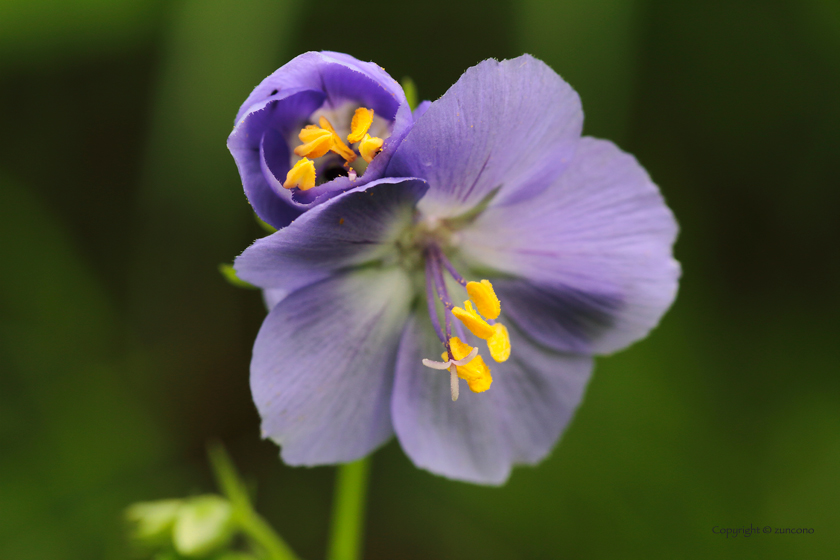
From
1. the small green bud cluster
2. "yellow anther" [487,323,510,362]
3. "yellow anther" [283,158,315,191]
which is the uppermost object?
"yellow anther" [283,158,315,191]

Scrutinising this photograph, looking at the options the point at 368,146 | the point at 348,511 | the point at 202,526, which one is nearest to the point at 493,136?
the point at 368,146

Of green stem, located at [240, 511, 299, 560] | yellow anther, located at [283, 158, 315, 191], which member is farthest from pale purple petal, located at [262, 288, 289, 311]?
green stem, located at [240, 511, 299, 560]

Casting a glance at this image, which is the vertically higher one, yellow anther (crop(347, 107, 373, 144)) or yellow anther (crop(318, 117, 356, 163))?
yellow anther (crop(347, 107, 373, 144))

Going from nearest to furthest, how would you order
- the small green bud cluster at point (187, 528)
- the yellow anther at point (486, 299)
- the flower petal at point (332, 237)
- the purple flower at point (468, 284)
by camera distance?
1. the flower petal at point (332, 237)
2. the purple flower at point (468, 284)
3. the yellow anther at point (486, 299)
4. the small green bud cluster at point (187, 528)

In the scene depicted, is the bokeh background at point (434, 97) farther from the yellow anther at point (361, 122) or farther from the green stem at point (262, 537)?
the yellow anther at point (361, 122)

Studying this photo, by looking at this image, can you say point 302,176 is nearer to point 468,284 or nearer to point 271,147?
point 271,147

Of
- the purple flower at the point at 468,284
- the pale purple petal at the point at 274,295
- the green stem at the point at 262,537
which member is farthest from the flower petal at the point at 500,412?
the green stem at the point at 262,537
